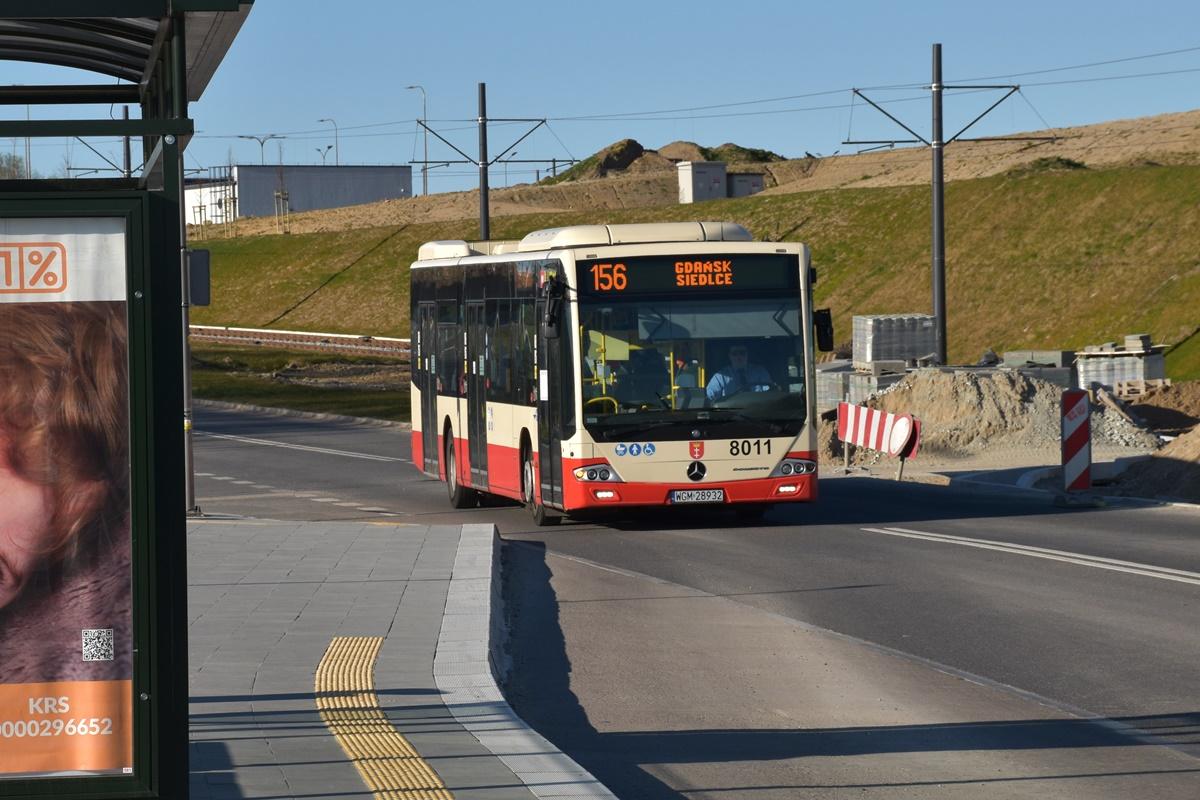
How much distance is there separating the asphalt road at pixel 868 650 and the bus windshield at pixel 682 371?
1238 mm

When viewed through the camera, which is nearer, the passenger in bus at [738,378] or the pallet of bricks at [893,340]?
the passenger in bus at [738,378]

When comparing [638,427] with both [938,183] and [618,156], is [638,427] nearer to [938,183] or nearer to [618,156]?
[938,183]

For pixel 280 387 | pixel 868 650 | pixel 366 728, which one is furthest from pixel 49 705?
pixel 280 387

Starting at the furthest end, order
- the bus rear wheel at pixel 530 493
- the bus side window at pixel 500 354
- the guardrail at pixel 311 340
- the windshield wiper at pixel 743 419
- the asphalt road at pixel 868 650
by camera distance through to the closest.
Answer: the guardrail at pixel 311 340 → the bus side window at pixel 500 354 → the bus rear wheel at pixel 530 493 → the windshield wiper at pixel 743 419 → the asphalt road at pixel 868 650

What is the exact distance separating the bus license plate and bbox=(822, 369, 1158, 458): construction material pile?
1182 centimetres

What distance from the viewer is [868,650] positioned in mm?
12281

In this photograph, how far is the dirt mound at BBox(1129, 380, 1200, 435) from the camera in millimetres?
36125

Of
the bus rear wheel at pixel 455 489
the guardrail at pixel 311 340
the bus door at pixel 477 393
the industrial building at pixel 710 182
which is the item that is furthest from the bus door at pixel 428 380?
the industrial building at pixel 710 182

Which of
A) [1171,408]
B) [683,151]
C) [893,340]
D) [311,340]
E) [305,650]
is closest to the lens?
[305,650]

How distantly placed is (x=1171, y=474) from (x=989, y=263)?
2061 inches

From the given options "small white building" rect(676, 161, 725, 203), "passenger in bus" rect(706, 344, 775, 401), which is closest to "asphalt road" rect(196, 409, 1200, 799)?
"passenger in bus" rect(706, 344, 775, 401)

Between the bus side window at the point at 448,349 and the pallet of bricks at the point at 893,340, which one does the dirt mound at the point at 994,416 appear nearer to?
the pallet of bricks at the point at 893,340

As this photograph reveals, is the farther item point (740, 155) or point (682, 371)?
point (740, 155)

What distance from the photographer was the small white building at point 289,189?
496 feet
